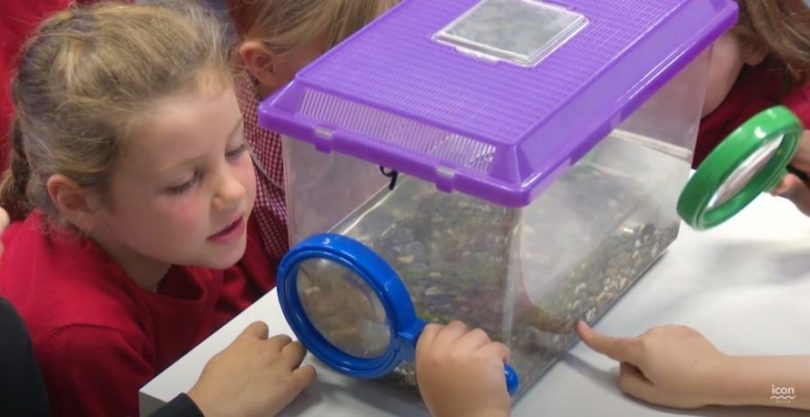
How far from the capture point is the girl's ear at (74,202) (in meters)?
0.94

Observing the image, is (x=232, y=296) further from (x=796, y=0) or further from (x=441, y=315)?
(x=796, y=0)

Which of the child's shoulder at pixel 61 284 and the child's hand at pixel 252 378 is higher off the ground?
the child's hand at pixel 252 378

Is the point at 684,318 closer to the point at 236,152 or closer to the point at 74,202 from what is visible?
the point at 236,152

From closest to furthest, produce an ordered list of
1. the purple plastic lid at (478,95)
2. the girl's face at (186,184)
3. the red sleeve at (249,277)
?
the purple plastic lid at (478,95) < the girl's face at (186,184) < the red sleeve at (249,277)

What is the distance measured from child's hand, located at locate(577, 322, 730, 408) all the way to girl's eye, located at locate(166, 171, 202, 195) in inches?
13.4

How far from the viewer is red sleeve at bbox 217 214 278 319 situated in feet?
3.86

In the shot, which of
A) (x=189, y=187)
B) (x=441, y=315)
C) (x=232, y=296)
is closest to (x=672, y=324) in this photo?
(x=441, y=315)

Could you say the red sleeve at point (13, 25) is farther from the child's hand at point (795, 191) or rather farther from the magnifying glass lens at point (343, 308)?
the child's hand at point (795, 191)

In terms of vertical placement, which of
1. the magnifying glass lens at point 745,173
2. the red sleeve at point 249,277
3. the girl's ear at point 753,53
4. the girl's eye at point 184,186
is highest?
the magnifying glass lens at point 745,173

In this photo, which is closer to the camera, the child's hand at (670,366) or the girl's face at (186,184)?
the child's hand at (670,366)

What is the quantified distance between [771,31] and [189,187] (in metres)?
0.67

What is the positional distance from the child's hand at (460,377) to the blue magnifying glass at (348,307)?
0.02 metres

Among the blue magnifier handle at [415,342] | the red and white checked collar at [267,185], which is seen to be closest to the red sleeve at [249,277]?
the red and white checked collar at [267,185]

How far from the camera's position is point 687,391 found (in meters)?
0.78
